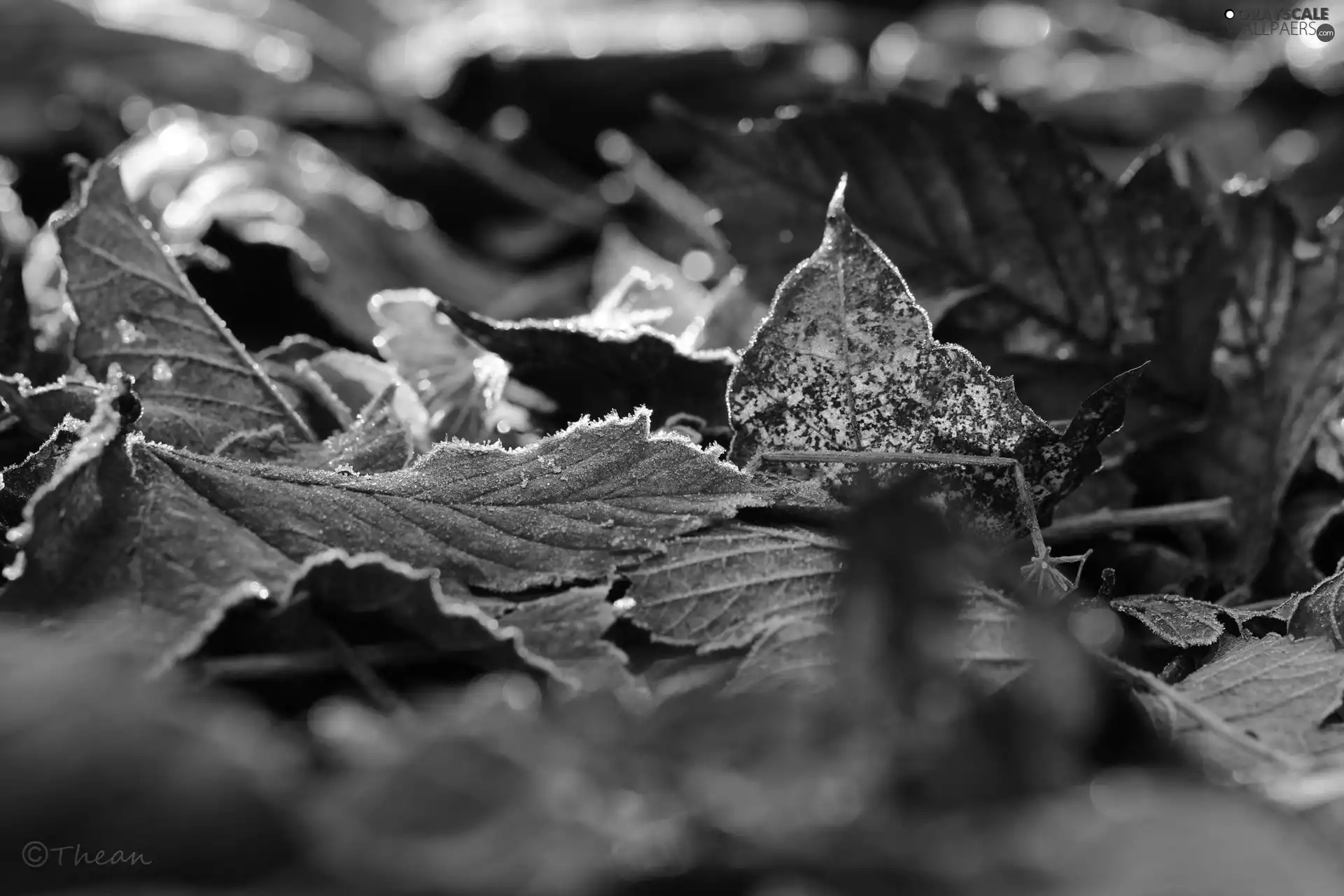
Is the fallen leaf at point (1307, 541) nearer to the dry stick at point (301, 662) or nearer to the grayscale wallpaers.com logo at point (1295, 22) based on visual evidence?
the dry stick at point (301, 662)

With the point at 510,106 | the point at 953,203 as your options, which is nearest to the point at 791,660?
the point at 953,203

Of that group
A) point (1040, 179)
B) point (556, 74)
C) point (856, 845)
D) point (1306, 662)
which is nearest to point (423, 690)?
point (856, 845)

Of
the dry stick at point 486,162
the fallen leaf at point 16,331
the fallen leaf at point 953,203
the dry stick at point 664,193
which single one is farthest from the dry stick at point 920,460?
the dry stick at point 486,162

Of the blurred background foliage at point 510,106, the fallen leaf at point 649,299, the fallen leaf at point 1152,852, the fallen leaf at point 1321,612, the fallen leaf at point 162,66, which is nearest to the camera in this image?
the fallen leaf at point 1152,852

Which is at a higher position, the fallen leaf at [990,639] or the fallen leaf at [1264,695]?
the fallen leaf at [990,639]

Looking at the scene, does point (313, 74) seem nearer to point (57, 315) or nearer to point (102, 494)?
point (57, 315)

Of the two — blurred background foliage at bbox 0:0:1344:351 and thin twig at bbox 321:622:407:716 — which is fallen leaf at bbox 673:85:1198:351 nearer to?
blurred background foliage at bbox 0:0:1344:351

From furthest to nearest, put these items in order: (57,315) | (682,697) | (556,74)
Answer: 1. (556,74)
2. (57,315)
3. (682,697)
